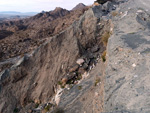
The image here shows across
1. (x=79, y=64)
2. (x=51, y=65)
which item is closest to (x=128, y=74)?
(x=79, y=64)

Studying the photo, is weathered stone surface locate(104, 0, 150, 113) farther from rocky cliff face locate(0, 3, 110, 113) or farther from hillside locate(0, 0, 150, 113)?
rocky cliff face locate(0, 3, 110, 113)

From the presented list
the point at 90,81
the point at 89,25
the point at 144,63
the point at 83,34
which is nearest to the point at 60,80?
the point at 90,81

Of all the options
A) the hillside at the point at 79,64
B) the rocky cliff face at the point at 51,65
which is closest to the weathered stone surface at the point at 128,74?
the hillside at the point at 79,64

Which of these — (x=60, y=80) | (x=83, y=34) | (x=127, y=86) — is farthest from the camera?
(x=83, y=34)

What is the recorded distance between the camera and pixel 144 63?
4.38m

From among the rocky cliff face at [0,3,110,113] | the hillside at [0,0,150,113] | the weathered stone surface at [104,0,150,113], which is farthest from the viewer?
the rocky cliff face at [0,3,110,113]

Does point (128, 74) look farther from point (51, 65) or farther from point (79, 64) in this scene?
point (51, 65)

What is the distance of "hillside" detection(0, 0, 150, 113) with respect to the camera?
538 centimetres

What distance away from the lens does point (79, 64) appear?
928 cm

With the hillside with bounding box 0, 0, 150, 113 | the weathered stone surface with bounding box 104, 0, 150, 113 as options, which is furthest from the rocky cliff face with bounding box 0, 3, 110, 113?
the weathered stone surface with bounding box 104, 0, 150, 113

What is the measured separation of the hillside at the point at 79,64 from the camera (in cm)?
538

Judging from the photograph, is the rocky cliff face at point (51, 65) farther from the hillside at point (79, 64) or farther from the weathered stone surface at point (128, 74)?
the weathered stone surface at point (128, 74)

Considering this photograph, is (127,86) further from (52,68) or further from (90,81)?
(52,68)

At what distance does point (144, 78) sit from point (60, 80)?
20.1 ft
